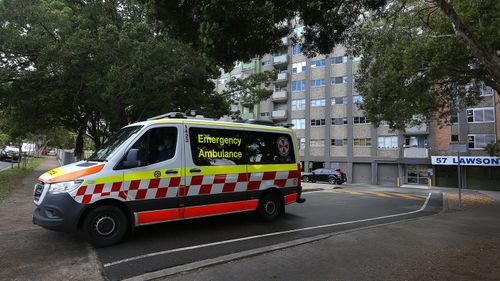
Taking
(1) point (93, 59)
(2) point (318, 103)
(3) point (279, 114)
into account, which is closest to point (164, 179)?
(1) point (93, 59)

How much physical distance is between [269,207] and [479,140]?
1512 inches

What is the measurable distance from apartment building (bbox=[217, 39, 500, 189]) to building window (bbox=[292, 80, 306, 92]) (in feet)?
0.46

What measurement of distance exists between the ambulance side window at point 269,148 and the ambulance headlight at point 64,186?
375 cm

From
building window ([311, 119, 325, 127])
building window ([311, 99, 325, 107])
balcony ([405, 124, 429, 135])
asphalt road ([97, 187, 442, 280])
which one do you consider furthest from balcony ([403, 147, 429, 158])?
asphalt road ([97, 187, 442, 280])

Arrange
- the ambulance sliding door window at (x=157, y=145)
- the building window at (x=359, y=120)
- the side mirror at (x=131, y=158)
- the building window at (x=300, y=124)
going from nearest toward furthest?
1. the side mirror at (x=131, y=158)
2. the ambulance sliding door window at (x=157, y=145)
3. the building window at (x=359, y=120)
4. the building window at (x=300, y=124)

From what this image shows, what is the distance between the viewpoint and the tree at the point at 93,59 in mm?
15664

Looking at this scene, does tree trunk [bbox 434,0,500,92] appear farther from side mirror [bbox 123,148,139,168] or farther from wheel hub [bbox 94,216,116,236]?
wheel hub [bbox 94,216,116,236]

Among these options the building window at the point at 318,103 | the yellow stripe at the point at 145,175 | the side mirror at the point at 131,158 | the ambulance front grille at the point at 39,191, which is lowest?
the ambulance front grille at the point at 39,191

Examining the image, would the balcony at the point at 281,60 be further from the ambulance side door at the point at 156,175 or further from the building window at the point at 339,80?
the ambulance side door at the point at 156,175

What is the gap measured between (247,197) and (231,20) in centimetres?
408

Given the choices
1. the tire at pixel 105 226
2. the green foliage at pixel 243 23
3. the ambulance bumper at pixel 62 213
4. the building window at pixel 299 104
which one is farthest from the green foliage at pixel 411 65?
the building window at pixel 299 104

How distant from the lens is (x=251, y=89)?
2261cm

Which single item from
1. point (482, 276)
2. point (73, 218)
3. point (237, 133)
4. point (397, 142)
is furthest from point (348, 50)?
point (397, 142)

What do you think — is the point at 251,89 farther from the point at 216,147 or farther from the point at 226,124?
the point at 216,147
